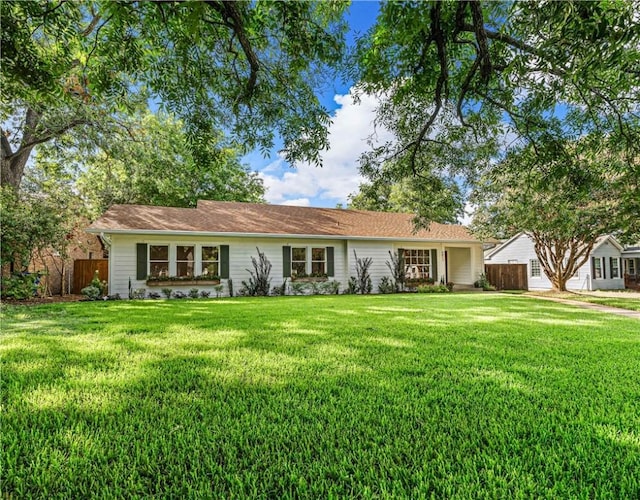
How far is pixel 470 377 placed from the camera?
9.68ft

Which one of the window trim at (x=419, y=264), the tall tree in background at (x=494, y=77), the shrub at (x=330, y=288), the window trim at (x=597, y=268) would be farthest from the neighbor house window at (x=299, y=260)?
the window trim at (x=597, y=268)

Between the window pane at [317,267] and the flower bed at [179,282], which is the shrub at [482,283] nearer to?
the window pane at [317,267]

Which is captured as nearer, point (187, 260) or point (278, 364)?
point (278, 364)

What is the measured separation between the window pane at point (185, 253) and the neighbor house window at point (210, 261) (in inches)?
17.7

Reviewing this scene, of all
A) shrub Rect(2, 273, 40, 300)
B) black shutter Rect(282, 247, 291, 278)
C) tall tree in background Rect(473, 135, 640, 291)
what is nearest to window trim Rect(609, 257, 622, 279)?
tall tree in background Rect(473, 135, 640, 291)

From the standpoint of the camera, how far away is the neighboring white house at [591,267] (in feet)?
69.2

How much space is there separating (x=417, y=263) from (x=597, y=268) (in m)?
14.8

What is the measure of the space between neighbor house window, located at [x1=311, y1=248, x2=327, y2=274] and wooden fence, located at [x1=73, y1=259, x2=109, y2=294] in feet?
29.5

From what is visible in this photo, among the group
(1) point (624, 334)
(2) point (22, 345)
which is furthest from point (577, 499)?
(2) point (22, 345)

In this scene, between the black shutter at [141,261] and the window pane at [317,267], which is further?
the window pane at [317,267]

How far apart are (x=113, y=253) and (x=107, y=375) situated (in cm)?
1033

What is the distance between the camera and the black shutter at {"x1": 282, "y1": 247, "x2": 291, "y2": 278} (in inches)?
542

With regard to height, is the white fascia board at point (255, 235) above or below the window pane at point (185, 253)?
above

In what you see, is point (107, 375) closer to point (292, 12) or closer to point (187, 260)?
point (292, 12)
